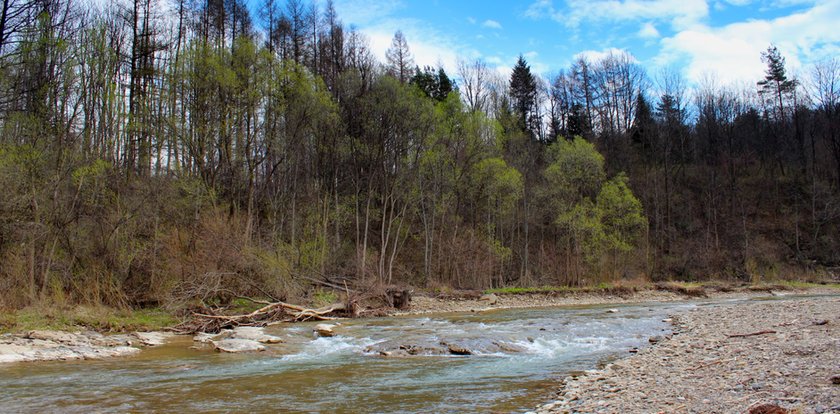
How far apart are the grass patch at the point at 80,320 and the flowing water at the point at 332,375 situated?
2.00m

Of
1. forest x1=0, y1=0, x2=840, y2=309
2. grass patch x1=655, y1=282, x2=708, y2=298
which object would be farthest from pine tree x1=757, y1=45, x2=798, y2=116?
grass patch x1=655, y1=282, x2=708, y2=298

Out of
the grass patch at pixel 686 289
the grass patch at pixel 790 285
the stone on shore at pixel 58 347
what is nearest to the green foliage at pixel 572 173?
the grass patch at pixel 686 289

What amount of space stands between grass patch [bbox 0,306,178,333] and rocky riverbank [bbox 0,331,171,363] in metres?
0.71

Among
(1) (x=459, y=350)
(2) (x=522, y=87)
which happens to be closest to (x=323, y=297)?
(1) (x=459, y=350)

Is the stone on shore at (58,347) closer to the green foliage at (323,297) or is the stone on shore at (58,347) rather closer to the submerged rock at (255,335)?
the submerged rock at (255,335)

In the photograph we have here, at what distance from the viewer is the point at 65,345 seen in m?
12.5

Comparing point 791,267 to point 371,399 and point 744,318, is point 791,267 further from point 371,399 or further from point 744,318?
point 371,399

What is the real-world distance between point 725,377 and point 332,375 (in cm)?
657

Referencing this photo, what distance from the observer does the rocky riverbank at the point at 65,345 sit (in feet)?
37.7

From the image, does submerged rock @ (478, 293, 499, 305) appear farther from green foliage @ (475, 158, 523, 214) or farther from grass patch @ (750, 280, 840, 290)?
grass patch @ (750, 280, 840, 290)

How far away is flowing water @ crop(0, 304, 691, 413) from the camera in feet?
25.4

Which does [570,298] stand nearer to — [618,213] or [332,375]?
[618,213]

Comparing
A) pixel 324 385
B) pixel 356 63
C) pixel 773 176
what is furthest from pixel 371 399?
pixel 773 176

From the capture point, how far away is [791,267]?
4044cm
